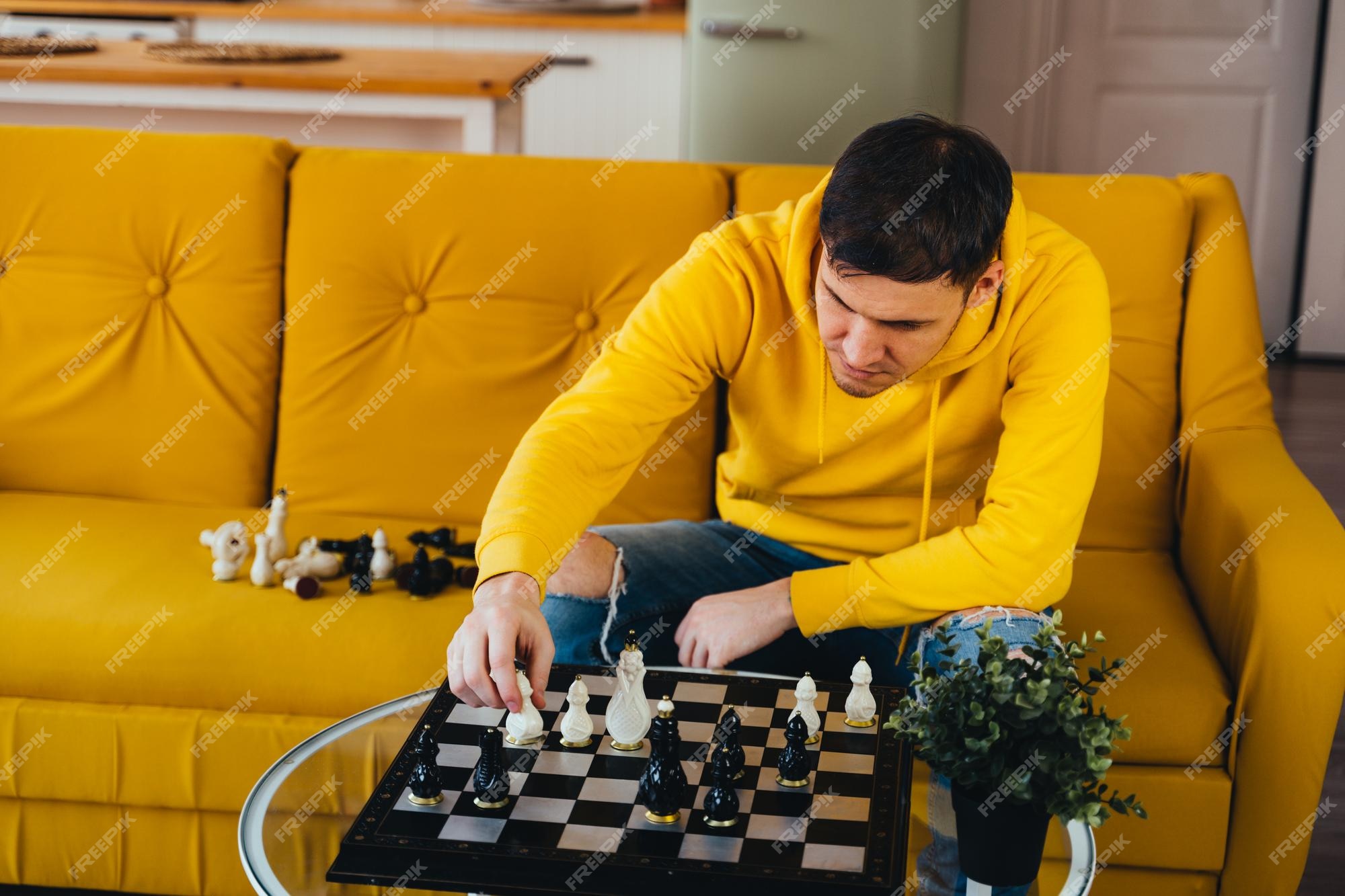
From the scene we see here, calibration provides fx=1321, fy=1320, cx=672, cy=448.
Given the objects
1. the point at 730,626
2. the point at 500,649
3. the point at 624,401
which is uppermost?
the point at 624,401

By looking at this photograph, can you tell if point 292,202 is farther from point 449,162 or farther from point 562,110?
point 562,110

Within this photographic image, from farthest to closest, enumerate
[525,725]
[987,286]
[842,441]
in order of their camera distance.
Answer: [842,441]
[987,286]
[525,725]

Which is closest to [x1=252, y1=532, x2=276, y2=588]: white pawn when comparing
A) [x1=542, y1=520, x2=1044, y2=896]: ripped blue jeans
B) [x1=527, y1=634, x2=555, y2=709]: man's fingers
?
[x1=542, y1=520, x2=1044, y2=896]: ripped blue jeans

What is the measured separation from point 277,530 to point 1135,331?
1250 millimetres

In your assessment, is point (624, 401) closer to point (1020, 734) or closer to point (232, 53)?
point (1020, 734)

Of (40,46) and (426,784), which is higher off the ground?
(40,46)

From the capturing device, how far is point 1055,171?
443 centimetres

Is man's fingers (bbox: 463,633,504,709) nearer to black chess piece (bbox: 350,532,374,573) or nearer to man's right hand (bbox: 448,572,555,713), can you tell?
man's right hand (bbox: 448,572,555,713)

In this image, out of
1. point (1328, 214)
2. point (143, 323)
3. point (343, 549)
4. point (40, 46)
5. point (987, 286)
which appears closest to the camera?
point (987, 286)

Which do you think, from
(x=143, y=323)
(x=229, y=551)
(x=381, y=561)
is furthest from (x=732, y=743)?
(x=143, y=323)

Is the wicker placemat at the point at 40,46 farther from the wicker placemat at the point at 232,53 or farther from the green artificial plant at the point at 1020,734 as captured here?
the green artificial plant at the point at 1020,734

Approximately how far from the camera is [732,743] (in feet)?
3.73

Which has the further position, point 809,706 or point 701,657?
point 701,657

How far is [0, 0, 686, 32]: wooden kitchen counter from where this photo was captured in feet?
14.2
